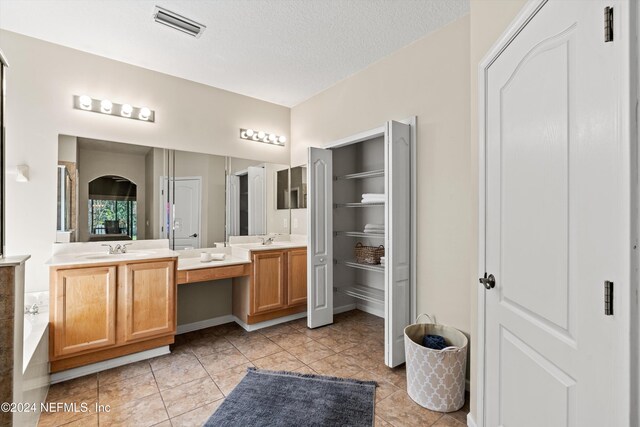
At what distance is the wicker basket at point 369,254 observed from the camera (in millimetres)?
3294

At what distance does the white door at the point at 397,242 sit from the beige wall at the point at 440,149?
0.11 m

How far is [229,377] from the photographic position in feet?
7.73

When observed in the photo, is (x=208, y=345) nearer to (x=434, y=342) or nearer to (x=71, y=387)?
(x=71, y=387)

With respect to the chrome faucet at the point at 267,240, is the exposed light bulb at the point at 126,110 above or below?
above

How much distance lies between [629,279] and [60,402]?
3.06 m

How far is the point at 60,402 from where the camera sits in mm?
2059

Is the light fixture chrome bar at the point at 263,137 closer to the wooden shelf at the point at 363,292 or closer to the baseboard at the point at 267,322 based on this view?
the wooden shelf at the point at 363,292

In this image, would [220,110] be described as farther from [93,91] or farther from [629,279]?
[629,279]

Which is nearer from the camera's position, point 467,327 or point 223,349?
point 467,327

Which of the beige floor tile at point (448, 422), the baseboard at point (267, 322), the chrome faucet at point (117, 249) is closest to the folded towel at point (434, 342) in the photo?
the beige floor tile at point (448, 422)

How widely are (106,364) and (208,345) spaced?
2.66 ft

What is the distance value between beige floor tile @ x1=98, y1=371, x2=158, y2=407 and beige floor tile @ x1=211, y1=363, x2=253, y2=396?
0.43 metres

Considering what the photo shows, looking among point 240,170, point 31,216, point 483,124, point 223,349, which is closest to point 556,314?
point 483,124

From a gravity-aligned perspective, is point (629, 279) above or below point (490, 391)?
above
